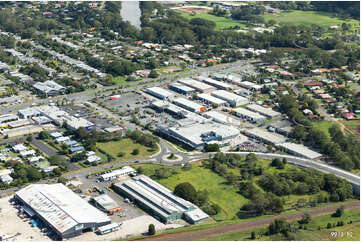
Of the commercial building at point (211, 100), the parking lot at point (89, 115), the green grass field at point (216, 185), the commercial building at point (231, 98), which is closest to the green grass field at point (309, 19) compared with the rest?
the commercial building at point (231, 98)

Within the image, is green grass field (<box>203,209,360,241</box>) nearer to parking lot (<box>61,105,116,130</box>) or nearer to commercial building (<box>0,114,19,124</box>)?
parking lot (<box>61,105,116,130</box>)

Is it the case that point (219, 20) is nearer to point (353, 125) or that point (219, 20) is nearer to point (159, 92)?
point (159, 92)

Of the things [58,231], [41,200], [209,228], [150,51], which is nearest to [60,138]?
[41,200]

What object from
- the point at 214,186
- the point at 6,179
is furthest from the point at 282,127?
the point at 6,179

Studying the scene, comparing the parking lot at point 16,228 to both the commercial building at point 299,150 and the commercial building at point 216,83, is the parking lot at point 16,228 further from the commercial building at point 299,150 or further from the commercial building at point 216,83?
the commercial building at point 216,83

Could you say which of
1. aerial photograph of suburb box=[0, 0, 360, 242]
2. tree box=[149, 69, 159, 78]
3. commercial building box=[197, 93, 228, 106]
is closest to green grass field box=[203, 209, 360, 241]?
aerial photograph of suburb box=[0, 0, 360, 242]

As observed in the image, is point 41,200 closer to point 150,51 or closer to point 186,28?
point 150,51
